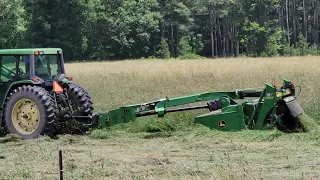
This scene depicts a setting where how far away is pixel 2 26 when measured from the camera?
155ft

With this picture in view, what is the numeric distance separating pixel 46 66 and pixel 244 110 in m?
3.91

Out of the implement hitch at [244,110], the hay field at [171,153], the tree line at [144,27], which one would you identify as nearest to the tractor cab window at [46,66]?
the hay field at [171,153]

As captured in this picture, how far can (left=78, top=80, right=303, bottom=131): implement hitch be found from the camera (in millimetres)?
8742

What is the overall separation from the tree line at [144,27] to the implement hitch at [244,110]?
A: 39.4 meters

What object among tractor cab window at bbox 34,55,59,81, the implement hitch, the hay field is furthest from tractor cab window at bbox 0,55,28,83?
the implement hitch

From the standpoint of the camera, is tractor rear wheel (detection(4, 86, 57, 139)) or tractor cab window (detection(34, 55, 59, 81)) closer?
tractor rear wheel (detection(4, 86, 57, 139))

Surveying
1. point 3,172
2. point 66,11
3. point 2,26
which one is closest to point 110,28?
point 66,11

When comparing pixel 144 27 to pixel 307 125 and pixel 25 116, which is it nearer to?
pixel 25 116

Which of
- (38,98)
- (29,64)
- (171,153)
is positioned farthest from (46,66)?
(171,153)

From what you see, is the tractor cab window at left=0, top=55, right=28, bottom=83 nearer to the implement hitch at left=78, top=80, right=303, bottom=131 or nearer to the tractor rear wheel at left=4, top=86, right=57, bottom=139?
the tractor rear wheel at left=4, top=86, right=57, bottom=139

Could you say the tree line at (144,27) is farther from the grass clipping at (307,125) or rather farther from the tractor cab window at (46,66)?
the grass clipping at (307,125)

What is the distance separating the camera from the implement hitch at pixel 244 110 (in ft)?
28.7

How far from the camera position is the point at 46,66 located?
33.1 feet

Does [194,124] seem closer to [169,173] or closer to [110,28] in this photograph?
[169,173]
